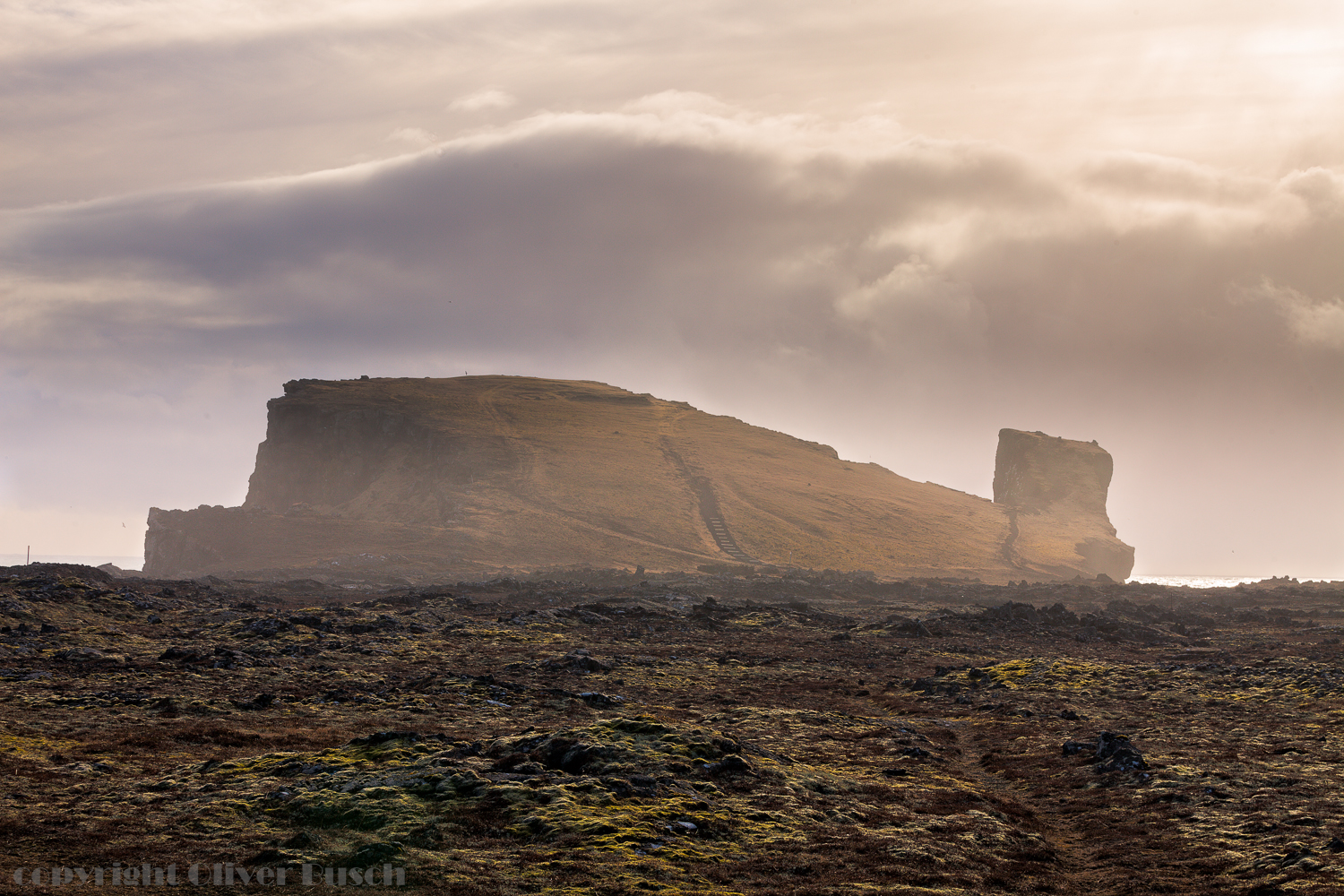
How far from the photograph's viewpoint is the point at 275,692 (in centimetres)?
2762

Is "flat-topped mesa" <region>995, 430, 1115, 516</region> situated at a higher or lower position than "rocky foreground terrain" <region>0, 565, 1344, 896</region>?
higher

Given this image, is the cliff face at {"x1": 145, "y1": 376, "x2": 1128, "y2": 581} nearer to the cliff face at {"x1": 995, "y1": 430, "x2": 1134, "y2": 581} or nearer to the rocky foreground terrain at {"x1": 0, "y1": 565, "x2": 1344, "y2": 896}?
the cliff face at {"x1": 995, "y1": 430, "x2": 1134, "y2": 581}

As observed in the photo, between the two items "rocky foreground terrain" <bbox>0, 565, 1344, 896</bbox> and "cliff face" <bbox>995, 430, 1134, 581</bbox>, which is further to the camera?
"cliff face" <bbox>995, 430, 1134, 581</bbox>

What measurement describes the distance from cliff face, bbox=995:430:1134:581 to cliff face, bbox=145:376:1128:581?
2.74ft

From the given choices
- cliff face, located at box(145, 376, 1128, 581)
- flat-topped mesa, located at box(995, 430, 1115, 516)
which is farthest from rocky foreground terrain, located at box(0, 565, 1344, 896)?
flat-topped mesa, located at box(995, 430, 1115, 516)

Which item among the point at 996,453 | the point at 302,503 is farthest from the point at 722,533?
the point at 996,453

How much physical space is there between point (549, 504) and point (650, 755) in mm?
113272

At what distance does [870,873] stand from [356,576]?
89919 mm

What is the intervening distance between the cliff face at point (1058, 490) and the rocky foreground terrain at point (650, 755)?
11123 centimetres

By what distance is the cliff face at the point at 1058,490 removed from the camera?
152 metres

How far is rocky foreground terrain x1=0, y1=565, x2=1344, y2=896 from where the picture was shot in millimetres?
13242

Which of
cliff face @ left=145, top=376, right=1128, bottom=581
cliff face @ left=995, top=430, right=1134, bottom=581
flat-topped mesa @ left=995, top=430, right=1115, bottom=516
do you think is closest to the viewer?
cliff face @ left=145, top=376, right=1128, bottom=581

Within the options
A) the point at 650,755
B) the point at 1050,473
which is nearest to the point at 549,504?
the point at 1050,473

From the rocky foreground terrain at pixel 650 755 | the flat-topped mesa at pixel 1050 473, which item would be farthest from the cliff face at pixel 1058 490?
the rocky foreground terrain at pixel 650 755
